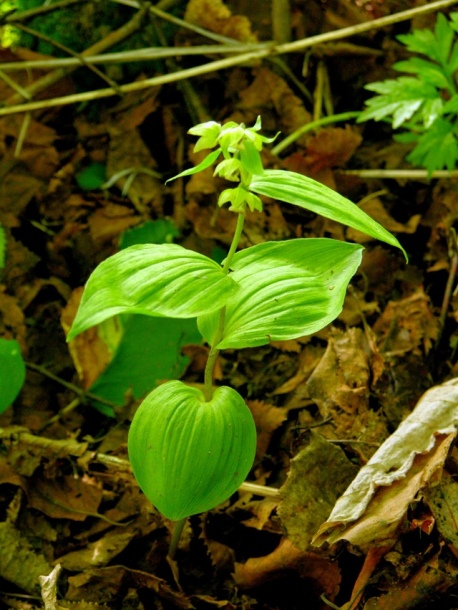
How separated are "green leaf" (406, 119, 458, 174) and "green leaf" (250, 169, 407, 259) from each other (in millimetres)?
777

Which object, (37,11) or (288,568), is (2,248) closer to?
(37,11)

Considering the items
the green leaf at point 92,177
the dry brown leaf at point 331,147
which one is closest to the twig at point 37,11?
the green leaf at point 92,177

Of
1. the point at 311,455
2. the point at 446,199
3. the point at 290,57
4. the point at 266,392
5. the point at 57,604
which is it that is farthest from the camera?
the point at 290,57

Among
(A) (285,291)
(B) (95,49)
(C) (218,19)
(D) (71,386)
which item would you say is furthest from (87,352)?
(C) (218,19)

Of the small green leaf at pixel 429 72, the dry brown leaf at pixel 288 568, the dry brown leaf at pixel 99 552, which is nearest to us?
the dry brown leaf at pixel 288 568

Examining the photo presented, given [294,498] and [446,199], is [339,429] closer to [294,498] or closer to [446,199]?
[294,498]

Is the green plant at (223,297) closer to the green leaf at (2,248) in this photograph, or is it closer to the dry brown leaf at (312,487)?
the dry brown leaf at (312,487)

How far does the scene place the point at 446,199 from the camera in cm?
169

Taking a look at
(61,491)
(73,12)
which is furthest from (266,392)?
(73,12)

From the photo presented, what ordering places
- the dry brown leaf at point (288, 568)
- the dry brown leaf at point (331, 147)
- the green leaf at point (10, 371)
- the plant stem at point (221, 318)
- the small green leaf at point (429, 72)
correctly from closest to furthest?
1. the plant stem at point (221, 318)
2. the dry brown leaf at point (288, 568)
3. the green leaf at point (10, 371)
4. the small green leaf at point (429, 72)
5. the dry brown leaf at point (331, 147)

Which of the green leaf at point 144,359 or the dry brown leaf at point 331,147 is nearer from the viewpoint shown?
the green leaf at point 144,359

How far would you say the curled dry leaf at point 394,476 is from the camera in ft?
3.14

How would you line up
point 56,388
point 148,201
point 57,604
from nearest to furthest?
point 57,604, point 56,388, point 148,201

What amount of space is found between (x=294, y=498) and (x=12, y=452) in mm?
614
